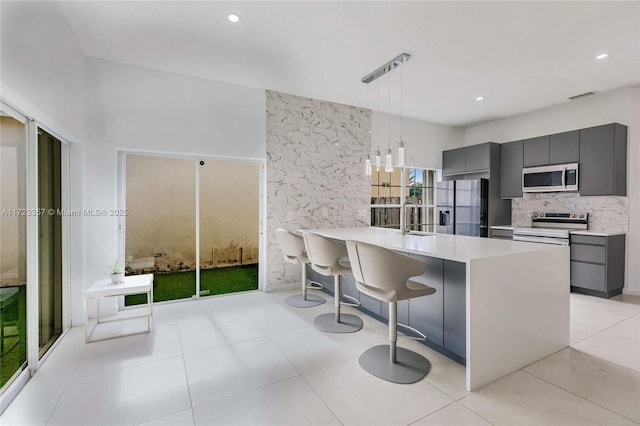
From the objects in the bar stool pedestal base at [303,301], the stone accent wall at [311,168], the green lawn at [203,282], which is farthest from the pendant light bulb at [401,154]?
the green lawn at [203,282]

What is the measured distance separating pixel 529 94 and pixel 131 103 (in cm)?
539

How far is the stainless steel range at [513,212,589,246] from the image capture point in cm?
439

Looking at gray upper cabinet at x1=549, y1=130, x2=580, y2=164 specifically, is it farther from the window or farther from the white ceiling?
the window

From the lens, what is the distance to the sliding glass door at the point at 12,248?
6.47 feet

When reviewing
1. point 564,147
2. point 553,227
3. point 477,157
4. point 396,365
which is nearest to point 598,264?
point 553,227

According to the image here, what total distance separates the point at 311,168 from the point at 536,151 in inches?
145

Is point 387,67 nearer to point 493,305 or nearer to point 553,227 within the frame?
point 493,305

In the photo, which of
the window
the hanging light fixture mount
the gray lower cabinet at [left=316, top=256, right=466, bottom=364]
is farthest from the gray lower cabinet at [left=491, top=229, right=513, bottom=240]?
the hanging light fixture mount

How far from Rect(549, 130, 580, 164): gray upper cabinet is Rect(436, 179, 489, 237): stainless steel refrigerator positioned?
1032 millimetres

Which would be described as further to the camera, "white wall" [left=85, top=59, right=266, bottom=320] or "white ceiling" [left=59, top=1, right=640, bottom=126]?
"white wall" [left=85, top=59, right=266, bottom=320]

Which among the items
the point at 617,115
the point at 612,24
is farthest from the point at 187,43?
the point at 617,115

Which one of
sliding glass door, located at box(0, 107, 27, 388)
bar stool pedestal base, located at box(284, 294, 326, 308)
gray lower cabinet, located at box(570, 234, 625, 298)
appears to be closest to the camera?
sliding glass door, located at box(0, 107, 27, 388)

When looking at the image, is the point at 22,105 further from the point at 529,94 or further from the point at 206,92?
the point at 529,94

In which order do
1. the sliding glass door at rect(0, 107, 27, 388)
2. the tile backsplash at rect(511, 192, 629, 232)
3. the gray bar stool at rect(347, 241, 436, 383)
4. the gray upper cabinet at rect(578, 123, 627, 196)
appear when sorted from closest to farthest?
1. the sliding glass door at rect(0, 107, 27, 388)
2. the gray bar stool at rect(347, 241, 436, 383)
3. the gray upper cabinet at rect(578, 123, 627, 196)
4. the tile backsplash at rect(511, 192, 629, 232)
